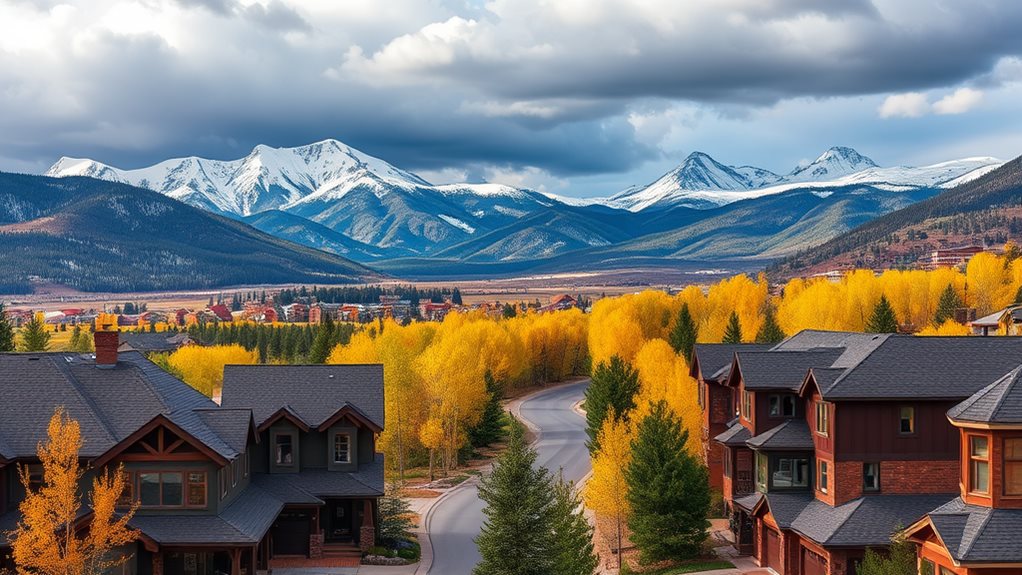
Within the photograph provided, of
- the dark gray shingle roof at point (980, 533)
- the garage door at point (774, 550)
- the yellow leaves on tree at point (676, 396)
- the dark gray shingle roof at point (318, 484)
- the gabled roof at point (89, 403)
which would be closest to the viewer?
the dark gray shingle roof at point (980, 533)

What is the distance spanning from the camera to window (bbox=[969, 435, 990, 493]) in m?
27.4

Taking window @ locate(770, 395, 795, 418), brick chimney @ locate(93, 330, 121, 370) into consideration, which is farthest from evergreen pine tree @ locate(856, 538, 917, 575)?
brick chimney @ locate(93, 330, 121, 370)

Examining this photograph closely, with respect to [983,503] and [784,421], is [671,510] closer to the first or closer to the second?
[784,421]

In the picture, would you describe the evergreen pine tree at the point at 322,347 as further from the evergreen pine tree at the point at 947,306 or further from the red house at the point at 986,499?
the red house at the point at 986,499

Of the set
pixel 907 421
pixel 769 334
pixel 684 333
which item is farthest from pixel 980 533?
pixel 684 333

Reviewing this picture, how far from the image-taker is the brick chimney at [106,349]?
44.7 meters

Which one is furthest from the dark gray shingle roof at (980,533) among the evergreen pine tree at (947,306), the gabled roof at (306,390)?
the evergreen pine tree at (947,306)

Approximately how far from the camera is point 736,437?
50344 millimetres

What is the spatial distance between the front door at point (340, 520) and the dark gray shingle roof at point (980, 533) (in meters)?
29.2

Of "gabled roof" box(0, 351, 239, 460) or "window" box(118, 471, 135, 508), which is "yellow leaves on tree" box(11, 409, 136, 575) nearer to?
"window" box(118, 471, 135, 508)

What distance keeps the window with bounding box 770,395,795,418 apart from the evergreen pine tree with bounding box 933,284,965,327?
222 ft

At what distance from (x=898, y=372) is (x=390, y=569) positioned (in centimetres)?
2278

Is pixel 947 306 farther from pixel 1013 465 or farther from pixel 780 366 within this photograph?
pixel 1013 465

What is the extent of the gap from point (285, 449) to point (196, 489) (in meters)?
8.98
